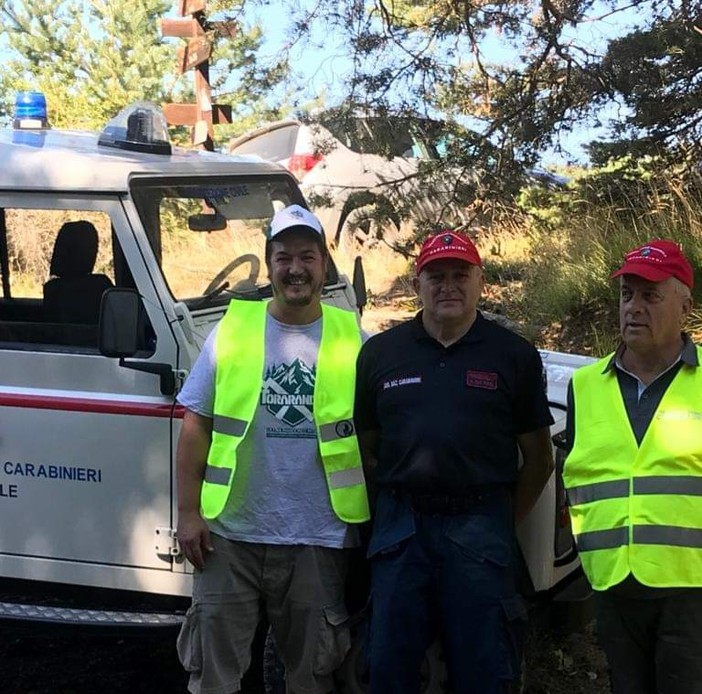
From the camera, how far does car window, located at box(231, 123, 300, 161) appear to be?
11.2m

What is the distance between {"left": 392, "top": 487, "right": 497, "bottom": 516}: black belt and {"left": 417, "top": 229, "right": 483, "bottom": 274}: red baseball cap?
2.26ft

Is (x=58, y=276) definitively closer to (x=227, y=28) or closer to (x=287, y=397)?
(x=287, y=397)

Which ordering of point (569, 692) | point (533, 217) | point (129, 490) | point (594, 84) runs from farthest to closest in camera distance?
point (533, 217) → point (594, 84) → point (569, 692) → point (129, 490)

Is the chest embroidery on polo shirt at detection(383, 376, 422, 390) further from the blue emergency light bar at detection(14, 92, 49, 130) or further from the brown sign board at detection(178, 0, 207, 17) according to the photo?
the brown sign board at detection(178, 0, 207, 17)

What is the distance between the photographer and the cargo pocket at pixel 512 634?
269 centimetres

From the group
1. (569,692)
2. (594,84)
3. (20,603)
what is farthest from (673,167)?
(20,603)

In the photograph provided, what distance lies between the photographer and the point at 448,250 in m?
2.79

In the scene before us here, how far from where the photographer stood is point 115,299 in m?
3.15

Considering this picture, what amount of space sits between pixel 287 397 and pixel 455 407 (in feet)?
1.74

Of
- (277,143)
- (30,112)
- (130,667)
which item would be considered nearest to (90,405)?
(130,667)

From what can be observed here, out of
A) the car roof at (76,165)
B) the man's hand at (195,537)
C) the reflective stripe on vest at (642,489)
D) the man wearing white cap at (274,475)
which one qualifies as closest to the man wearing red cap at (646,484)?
the reflective stripe on vest at (642,489)

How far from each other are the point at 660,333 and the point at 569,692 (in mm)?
2068

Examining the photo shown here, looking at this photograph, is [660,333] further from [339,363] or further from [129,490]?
[129,490]

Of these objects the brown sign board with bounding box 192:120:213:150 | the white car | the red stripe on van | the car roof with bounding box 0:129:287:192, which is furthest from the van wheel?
the red stripe on van
